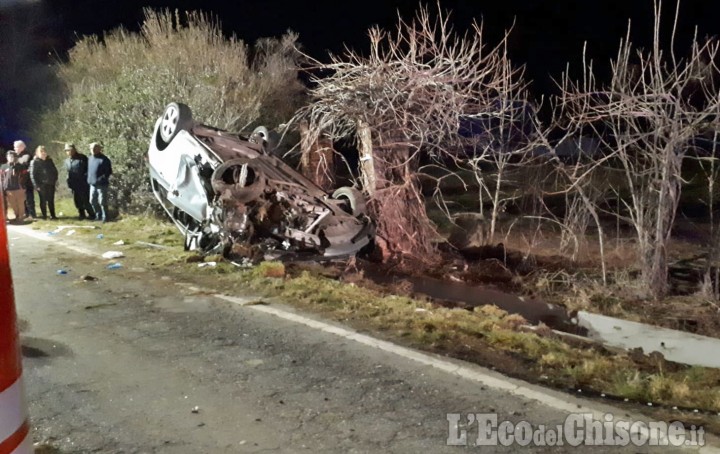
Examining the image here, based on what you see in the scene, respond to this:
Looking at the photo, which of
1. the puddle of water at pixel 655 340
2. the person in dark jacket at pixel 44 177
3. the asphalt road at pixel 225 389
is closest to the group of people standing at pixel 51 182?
the person in dark jacket at pixel 44 177

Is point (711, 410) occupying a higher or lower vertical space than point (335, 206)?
lower

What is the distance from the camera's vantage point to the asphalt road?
407 centimetres

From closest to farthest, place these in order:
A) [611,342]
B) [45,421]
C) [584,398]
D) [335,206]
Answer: [45,421], [584,398], [611,342], [335,206]

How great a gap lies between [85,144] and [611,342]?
12.5 metres

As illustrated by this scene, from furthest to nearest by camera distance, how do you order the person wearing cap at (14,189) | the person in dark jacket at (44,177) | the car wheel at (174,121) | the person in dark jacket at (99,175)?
the person in dark jacket at (44,177) < the person wearing cap at (14,189) < the person in dark jacket at (99,175) < the car wheel at (174,121)

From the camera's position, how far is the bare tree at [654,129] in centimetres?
668

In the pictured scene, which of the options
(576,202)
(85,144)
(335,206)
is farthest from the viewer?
(85,144)

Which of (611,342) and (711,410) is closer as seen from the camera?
(711,410)

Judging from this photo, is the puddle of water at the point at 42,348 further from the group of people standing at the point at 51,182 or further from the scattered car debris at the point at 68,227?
the group of people standing at the point at 51,182

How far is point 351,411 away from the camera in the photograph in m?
4.43

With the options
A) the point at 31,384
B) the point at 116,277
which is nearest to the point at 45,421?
the point at 31,384

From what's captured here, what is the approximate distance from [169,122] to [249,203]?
2.22m

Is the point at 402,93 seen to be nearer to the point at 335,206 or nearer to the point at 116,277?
the point at 335,206

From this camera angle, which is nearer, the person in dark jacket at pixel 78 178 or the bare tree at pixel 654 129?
the bare tree at pixel 654 129
